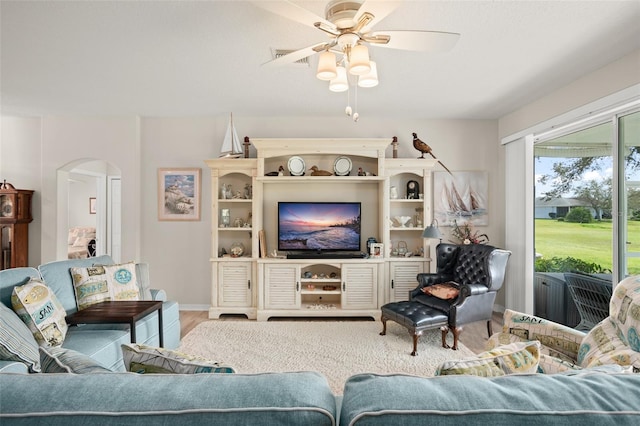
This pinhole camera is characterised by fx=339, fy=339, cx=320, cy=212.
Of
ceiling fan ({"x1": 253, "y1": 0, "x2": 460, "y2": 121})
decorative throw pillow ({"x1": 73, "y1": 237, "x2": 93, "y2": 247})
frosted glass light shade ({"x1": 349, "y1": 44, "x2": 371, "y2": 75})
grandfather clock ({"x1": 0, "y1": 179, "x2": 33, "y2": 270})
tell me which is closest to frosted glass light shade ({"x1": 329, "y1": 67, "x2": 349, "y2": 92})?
ceiling fan ({"x1": 253, "y1": 0, "x2": 460, "y2": 121})

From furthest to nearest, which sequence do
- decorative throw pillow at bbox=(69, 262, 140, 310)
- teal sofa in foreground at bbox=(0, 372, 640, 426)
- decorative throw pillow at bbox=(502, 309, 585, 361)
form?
1. decorative throw pillow at bbox=(69, 262, 140, 310)
2. decorative throw pillow at bbox=(502, 309, 585, 361)
3. teal sofa in foreground at bbox=(0, 372, 640, 426)

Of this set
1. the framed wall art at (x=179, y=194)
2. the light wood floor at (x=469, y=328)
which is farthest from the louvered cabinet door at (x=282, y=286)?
the framed wall art at (x=179, y=194)

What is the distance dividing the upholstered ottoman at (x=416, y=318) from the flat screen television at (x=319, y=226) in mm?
1167

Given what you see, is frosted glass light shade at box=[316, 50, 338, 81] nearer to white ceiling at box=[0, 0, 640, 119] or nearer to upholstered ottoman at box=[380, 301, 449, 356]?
white ceiling at box=[0, 0, 640, 119]

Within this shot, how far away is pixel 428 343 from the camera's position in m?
3.40

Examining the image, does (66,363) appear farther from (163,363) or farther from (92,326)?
(92,326)

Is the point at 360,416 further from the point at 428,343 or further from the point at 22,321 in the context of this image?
the point at 428,343

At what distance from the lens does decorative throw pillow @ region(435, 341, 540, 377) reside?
101 centimetres

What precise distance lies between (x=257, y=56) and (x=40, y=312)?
2366 millimetres

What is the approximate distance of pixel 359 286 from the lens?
4.23 meters

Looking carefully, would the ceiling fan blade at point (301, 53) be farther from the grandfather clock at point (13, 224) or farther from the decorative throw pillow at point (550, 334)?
the grandfather clock at point (13, 224)

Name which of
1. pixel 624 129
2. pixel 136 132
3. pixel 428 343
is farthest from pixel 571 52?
pixel 136 132

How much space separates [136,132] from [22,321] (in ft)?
10.3

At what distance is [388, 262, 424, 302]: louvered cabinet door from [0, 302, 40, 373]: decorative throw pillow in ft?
11.3
